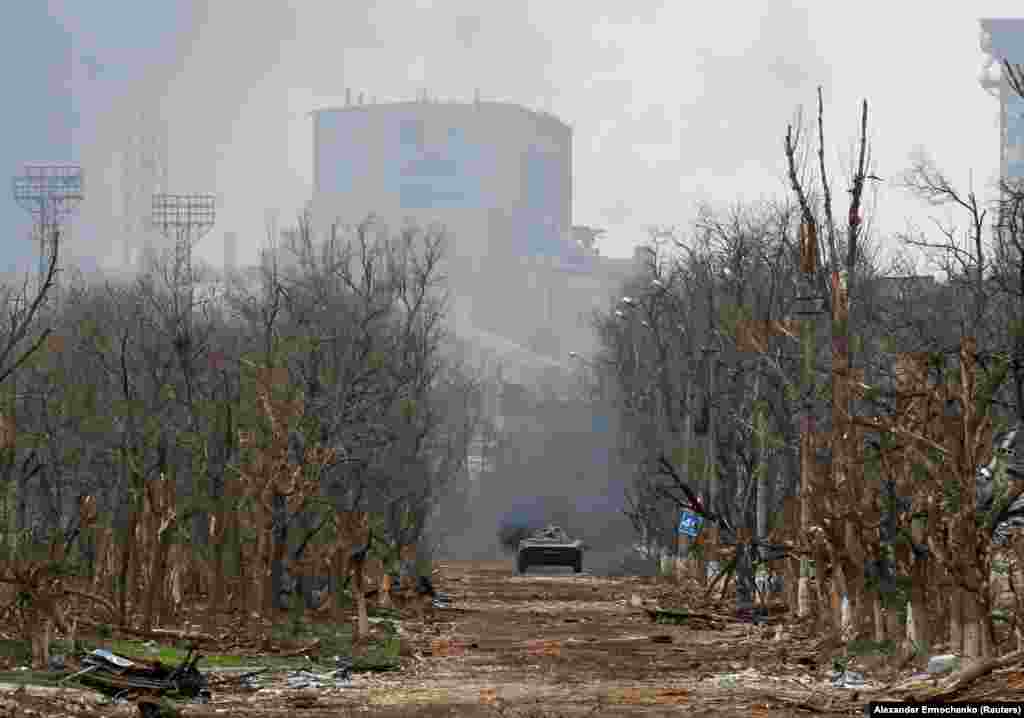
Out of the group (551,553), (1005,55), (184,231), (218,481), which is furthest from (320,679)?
(1005,55)

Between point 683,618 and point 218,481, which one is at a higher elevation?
point 218,481

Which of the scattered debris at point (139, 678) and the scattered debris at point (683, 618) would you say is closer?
the scattered debris at point (139, 678)

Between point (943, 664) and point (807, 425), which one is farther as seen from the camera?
point (807, 425)

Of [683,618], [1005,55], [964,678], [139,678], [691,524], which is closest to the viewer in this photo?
[964,678]

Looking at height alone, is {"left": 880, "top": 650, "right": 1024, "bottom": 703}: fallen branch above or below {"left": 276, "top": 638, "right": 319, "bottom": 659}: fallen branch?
above

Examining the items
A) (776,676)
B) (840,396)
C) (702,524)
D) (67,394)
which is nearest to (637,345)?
(702,524)

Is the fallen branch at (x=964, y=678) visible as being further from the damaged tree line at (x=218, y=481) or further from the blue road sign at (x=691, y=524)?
the blue road sign at (x=691, y=524)

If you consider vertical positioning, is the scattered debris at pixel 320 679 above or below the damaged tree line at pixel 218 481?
below

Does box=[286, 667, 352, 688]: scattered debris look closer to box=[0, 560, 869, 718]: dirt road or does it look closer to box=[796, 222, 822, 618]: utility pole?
box=[0, 560, 869, 718]: dirt road

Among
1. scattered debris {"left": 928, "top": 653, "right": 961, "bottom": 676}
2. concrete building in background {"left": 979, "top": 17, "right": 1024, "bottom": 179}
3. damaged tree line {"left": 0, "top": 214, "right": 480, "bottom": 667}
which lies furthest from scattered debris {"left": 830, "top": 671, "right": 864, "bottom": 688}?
concrete building in background {"left": 979, "top": 17, "right": 1024, "bottom": 179}

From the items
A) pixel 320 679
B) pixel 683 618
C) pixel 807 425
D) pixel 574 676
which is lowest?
pixel 683 618

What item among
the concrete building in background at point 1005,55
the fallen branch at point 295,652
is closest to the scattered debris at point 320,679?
the fallen branch at point 295,652

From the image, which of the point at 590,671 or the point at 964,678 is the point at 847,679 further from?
the point at 964,678

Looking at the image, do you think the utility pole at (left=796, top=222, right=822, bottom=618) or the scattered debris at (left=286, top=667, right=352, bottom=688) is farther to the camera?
the utility pole at (left=796, top=222, right=822, bottom=618)
